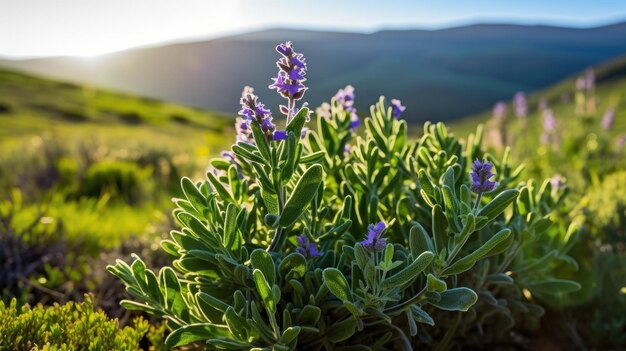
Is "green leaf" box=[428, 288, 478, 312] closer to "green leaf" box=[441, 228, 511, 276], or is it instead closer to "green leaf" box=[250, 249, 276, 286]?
"green leaf" box=[441, 228, 511, 276]

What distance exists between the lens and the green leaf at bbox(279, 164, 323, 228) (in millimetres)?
2012

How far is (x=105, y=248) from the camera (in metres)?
4.42

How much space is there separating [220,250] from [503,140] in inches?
204

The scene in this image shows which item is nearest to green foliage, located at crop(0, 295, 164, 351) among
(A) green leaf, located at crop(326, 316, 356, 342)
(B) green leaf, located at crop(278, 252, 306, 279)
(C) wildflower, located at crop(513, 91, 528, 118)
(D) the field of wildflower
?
(D) the field of wildflower

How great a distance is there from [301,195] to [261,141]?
231 millimetres

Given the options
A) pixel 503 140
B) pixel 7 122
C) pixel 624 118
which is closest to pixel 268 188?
pixel 503 140

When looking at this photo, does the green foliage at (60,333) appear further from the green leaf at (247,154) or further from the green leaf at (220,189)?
the green leaf at (247,154)

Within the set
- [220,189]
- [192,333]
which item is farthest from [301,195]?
[192,333]

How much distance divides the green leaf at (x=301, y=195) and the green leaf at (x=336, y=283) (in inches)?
9.3

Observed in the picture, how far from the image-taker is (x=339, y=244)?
2529 millimetres

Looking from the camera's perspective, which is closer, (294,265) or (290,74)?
(290,74)

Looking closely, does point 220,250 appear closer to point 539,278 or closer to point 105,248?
point 539,278

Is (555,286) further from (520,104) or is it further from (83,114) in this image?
(83,114)

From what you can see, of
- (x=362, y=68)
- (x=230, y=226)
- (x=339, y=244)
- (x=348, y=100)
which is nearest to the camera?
(x=230, y=226)
